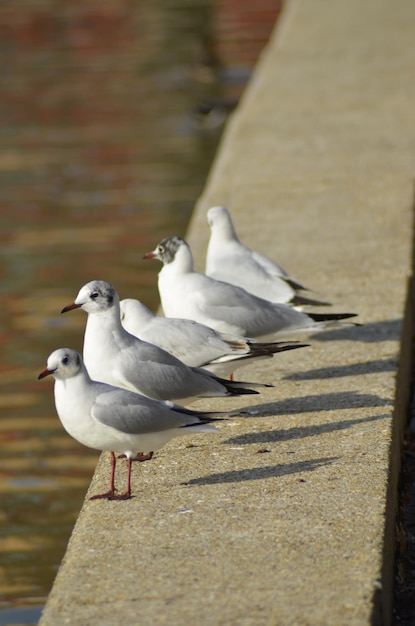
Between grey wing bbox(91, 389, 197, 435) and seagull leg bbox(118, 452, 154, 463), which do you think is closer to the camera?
grey wing bbox(91, 389, 197, 435)

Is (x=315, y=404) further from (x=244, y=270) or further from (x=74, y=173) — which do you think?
(x=74, y=173)

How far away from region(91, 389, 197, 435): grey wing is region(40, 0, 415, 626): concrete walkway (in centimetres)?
26

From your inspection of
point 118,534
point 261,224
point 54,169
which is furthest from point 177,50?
point 118,534

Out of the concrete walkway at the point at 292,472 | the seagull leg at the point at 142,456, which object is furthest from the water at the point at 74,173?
the concrete walkway at the point at 292,472


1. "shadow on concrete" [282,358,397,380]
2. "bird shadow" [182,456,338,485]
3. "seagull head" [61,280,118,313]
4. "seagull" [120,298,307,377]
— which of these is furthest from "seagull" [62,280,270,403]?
"shadow on concrete" [282,358,397,380]

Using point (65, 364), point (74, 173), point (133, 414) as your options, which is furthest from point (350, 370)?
point (74, 173)

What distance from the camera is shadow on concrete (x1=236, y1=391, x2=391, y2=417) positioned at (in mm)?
5715

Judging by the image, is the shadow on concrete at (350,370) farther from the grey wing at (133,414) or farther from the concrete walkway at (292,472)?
the grey wing at (133,414)

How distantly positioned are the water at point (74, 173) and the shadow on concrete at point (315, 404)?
1.09 meters

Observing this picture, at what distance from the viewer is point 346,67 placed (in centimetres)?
1351

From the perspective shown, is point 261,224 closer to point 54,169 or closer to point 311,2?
point 54,169

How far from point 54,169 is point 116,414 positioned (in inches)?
305

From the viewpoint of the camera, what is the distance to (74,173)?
12.1 metres

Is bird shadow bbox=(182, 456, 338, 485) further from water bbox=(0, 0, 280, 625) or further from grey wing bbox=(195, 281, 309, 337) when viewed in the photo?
grey wing bbox=(195, 281, 309, 337)
